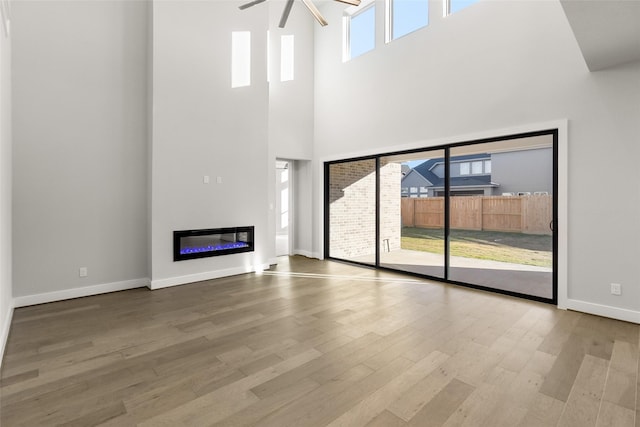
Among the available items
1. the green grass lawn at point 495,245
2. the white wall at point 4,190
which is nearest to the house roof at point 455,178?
the green grass lawn at point 495,245

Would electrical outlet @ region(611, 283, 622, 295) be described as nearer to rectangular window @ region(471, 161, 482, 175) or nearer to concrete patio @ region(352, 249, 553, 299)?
concrete patio @ region(352, 249, 553, 299)

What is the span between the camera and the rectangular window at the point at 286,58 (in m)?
6.60

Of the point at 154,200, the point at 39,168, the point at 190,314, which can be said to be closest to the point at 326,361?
the point at 190,314

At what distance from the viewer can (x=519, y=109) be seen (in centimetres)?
409

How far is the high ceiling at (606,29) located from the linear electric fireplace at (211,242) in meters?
4.77

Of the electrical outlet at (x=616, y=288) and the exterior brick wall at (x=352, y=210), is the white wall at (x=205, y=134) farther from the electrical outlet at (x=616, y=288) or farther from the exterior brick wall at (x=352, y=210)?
the electrical outlet at (x=616, y=288)

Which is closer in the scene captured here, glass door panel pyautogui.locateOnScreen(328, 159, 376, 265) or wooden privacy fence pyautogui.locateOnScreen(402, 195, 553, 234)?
wooden privacy fence pyautogui.locateOnScreen(402, 195, 553, 234)

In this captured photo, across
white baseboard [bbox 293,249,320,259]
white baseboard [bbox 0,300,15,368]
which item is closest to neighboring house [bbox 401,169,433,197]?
white baseboard [bbox 293,249,320,259]

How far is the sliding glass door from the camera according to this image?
4184mm

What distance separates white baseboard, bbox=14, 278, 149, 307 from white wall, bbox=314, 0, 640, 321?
14.3ft

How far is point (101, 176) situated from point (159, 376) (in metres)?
3.24

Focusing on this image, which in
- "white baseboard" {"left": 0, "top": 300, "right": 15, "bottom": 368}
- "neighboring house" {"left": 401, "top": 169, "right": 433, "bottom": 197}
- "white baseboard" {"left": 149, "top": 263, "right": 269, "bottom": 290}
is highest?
"neighboring house" {"left": 401, "top": 169, "right": 433, "bottom": 197}

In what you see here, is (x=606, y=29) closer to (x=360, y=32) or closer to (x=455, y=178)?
(x=455, y=178)

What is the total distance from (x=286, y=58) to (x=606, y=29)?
526 cm
